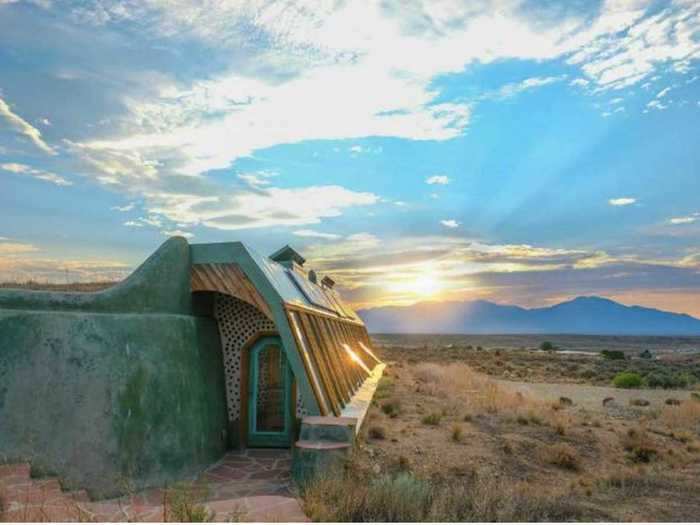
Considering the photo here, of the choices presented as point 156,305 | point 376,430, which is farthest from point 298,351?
point 376,430

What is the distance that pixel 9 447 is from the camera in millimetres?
8195

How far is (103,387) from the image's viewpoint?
8867 millimetres

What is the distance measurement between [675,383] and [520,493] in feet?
91.0

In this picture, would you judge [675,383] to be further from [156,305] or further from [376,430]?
[156,305]

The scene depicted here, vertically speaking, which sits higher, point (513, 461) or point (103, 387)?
point (103, 387)

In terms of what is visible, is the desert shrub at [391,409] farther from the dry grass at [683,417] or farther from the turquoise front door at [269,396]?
the dry grass at [683,417]

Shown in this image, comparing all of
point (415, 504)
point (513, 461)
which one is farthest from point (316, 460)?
point (513, 461)

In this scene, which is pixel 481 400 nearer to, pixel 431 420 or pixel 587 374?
pixel 431 420

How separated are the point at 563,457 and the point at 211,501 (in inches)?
326

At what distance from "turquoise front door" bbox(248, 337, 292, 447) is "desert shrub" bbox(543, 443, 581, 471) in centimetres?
607

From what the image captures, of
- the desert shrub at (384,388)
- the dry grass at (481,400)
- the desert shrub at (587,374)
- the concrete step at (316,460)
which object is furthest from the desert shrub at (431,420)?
the desert shrub at (587,374)

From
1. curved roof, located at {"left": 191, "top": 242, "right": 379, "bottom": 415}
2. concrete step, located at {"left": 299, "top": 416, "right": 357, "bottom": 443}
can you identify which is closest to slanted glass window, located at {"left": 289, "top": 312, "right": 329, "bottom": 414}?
curved roof, located at {"left": 191, "top": 242, "right": 379, "bottom": 415}

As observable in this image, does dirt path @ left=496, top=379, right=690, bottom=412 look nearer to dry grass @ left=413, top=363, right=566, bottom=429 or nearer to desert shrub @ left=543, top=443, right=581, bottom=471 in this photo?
dry grass @ left=413, top=363, right=566, bottom=429

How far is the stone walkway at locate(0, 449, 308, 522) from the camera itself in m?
6.83
